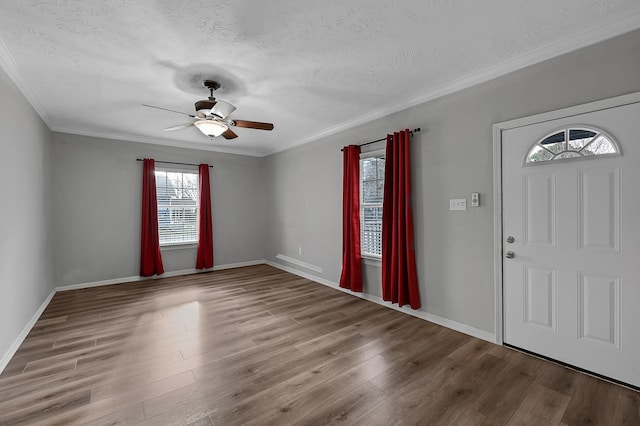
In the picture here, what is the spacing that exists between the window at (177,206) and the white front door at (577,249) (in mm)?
5420

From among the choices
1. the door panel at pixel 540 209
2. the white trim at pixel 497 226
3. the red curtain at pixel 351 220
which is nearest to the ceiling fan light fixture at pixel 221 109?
the red curtain at pixel 351 220

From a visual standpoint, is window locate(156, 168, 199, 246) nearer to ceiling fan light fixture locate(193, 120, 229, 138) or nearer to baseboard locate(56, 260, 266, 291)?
baseboard locate(56, 260, 266, 291)

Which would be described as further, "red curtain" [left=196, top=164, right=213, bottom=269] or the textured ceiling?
A: "red curtain" [left=196, top=164, right=213, bottom=269]

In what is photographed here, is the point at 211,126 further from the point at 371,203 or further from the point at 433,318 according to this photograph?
the point at 433,318

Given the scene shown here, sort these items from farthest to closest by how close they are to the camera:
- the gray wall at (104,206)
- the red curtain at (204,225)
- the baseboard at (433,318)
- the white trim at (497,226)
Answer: the red curtain at (204,225)
the gray wall at (104,206)
the baseboard at (433,318)
the white trim at (497,226)

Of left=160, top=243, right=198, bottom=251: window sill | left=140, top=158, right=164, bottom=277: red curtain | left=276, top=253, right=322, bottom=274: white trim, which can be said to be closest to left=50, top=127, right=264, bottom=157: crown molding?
left=140, top=158, right=164, bottom=277: red curtain

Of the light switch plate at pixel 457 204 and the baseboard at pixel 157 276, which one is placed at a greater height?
the light switch plate at pixel 457 204

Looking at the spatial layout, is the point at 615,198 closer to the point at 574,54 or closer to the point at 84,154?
the point at 574,54

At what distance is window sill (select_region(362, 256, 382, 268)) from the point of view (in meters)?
3.86

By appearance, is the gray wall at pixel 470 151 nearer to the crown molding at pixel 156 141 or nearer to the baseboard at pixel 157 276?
the crown molding at pixel 156 141

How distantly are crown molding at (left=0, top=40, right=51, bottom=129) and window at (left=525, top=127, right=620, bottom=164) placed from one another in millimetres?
4500

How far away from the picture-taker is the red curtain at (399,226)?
129 inches

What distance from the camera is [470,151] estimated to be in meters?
2.84

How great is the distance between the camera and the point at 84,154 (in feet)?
15.3
